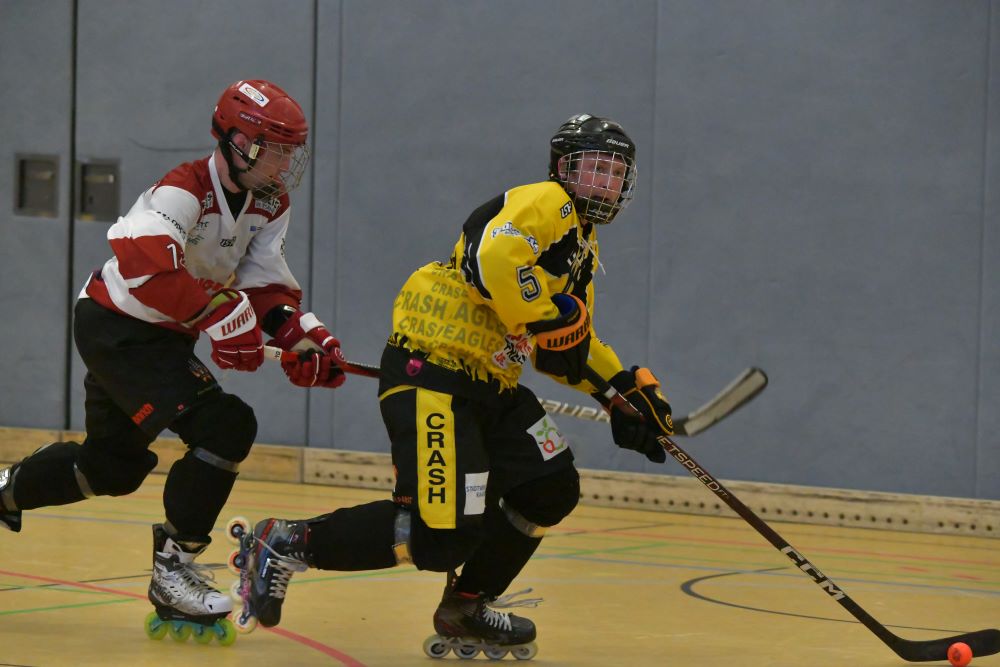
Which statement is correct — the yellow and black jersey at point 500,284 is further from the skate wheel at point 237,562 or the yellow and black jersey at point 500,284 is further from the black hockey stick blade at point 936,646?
the black hockey stick blade at point 936,646

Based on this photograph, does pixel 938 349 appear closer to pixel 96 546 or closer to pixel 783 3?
pixel 783 3

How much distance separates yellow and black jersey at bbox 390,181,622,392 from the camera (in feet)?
10.9

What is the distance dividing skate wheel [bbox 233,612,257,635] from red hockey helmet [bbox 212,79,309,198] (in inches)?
44.3

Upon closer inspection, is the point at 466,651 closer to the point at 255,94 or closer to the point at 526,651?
the point at 526,651

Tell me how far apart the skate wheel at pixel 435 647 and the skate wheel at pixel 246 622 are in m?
0.43

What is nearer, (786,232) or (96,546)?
(96,546)

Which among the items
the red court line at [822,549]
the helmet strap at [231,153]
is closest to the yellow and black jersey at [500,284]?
the helmet strap at [231,153]

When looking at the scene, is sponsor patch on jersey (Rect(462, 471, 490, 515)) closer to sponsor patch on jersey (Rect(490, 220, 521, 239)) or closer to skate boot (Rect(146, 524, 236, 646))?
sponsor patch on jersey (Rect(490, 220, 521, 239))

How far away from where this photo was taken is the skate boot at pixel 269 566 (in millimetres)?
3486

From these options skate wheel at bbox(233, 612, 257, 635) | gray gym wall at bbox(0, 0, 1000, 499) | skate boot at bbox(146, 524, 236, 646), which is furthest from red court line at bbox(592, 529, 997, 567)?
skate wheel at bbox(233, 612, 257, 635)

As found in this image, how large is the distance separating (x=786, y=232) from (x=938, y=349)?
86 centimetres

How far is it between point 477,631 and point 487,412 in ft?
1.86

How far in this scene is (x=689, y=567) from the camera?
5.25m

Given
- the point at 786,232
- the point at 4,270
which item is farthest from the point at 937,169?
the point at 4,270
